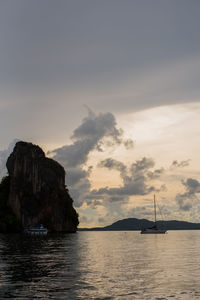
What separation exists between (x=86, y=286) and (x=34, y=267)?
1497 cm

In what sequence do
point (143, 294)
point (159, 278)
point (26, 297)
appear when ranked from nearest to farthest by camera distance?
point (26, 297)
point (143, 294)
point (159, 278)

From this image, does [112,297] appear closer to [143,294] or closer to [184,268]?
[143,294]

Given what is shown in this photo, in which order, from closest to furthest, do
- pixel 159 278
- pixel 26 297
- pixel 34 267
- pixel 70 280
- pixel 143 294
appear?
1. pixel 26 297
2. pixel 143 294
3. pixel 70 280
4. pixel 159 278
5. pixel 34 267

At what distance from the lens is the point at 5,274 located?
40094 millimetres

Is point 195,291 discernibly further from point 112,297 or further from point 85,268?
point 85,268

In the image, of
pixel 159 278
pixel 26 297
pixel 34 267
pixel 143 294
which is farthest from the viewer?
pixel 34 267

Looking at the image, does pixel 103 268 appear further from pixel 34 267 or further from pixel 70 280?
pixel 70 280

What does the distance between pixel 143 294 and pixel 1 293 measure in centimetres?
1164

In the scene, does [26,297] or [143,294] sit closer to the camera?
[26,297]

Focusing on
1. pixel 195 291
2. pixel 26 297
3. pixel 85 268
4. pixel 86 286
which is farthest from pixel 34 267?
pixel 195 291

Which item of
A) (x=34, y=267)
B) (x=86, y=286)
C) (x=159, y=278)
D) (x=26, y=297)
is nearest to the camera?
(x=26, y=297)

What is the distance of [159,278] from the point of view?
3922cm

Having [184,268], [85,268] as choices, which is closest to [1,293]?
[85,268]

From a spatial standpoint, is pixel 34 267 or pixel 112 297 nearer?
pixel 112 297
